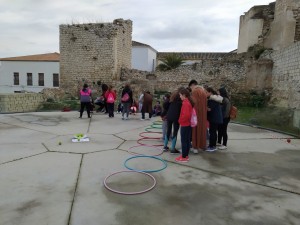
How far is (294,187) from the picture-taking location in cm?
409

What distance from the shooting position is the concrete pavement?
3.12 meters

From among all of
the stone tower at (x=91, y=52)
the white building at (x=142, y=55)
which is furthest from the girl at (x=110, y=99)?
the white building at (x=142, y=55)

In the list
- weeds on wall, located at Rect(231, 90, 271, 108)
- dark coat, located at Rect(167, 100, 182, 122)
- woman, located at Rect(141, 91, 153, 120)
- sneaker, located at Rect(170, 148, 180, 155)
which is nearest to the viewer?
dark coat, located at Rect(167, 100, 182, 122)

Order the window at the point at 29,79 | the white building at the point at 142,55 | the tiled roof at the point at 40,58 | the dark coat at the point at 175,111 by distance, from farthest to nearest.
Answer: 1. the window at the point at 29,79
2. the tiled roof at the point at 40,58
3. the white building at the point at 142,55
4. the dark coat at the point at 175,111

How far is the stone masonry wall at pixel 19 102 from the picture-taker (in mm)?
13508

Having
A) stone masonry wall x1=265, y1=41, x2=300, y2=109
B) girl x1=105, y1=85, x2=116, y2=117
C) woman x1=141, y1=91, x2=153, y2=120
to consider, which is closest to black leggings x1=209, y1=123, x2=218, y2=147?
woman x1=141, y1=91, x2=153, y2=120

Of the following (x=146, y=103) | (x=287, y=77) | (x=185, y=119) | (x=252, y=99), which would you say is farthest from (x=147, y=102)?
(x=252, y=99)

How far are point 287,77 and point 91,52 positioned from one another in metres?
15.3

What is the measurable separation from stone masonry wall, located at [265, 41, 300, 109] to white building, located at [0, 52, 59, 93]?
36.8 metres

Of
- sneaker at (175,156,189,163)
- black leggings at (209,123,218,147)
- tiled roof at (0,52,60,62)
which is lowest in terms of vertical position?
sneaker at (175,156,189,163)

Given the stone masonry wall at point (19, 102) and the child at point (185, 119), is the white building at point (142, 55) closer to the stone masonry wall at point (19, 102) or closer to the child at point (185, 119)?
the stone masonry wall at point (19, 102)

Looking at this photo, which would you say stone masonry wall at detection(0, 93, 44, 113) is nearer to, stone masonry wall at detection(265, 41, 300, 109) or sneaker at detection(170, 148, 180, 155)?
sneaker at detection(170, 148, 180, 155)

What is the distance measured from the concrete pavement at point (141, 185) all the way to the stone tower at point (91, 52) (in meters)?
16.4

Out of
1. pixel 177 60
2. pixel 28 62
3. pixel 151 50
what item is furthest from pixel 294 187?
pixel 28 62
